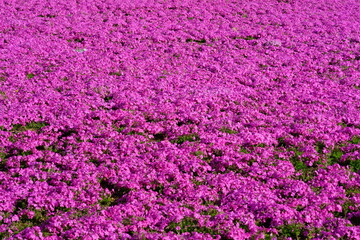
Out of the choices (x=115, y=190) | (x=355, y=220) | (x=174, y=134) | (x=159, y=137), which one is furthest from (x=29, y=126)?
(x=355, y=220)

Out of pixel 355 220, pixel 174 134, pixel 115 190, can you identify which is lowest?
pixel 115 190

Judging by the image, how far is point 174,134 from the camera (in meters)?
15.0

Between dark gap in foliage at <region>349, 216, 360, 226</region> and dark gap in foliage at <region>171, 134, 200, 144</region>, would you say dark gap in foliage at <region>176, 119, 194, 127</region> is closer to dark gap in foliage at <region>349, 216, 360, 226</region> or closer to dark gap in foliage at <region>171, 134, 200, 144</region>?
dark gap in foliage at <region>171, 134, 200, 144</region>

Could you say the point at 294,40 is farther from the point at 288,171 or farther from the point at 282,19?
the point at 288,171

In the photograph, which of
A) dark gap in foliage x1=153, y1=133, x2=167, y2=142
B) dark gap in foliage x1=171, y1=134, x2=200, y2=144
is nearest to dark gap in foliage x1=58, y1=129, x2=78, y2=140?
dark gap in foliage x1=153, y1=133, x2=167, y2=142

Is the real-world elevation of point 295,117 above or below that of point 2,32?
above

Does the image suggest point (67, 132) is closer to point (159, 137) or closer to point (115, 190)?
point (159, 137)

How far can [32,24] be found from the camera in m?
29.4

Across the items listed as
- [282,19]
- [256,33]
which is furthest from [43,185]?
[282,19]

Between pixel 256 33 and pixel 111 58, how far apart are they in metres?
14.1

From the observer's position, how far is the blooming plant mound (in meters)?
10.2

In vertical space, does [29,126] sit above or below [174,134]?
below

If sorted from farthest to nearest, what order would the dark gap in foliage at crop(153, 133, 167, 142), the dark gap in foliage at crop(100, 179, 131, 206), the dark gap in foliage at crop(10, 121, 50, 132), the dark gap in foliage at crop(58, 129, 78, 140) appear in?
the dark gap in foliage at crop(153, 133, 167, 142)
the dark gap in foliage at crop(10, 121, 50, 132)
the dark gap in foliage at crop(58, 129, 78, 140)
the dark gap in foliage at crop(100, 179, 131, 206)

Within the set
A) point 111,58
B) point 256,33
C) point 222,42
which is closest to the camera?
point 111,58
